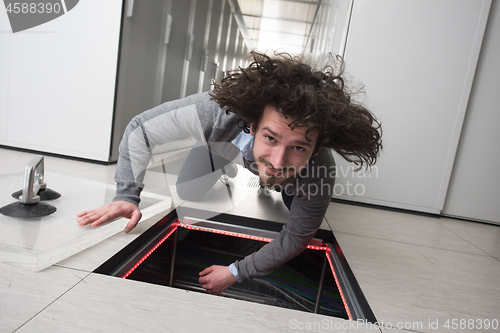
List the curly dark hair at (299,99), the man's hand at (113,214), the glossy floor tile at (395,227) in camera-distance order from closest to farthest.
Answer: the curly dark hair at (299,99)
the man's hand at (113,214)
the glossy floor tile at (395,227)

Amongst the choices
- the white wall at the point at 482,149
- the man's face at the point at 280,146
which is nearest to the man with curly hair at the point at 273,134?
the man's face at the point at 280,146

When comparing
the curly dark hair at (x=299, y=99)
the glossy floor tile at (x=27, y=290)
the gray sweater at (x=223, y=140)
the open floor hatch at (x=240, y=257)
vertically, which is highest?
the curly dark hair at (x=299, y=99)

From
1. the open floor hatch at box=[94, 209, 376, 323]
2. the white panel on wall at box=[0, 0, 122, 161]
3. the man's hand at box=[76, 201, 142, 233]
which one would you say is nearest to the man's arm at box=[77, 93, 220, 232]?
the man's hand at box=[76, 201, 142, 233]

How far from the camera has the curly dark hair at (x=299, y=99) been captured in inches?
31.9

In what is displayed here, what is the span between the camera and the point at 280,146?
0.85 meters

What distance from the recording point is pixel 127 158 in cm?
108

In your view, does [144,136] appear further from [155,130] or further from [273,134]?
[273,134]

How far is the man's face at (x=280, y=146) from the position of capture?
832mm

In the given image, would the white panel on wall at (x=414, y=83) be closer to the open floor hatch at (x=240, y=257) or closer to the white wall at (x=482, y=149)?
the white wall at (x=482, y=149)

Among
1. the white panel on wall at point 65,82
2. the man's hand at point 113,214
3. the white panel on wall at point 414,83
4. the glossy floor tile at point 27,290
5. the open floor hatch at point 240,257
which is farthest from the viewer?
the white panel on wall at point 65,82

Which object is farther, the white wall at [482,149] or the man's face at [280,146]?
the white wall at [482,149]

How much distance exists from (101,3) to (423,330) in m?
2.34

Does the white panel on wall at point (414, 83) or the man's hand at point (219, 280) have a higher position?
the white panel on wall at point (414, 83)

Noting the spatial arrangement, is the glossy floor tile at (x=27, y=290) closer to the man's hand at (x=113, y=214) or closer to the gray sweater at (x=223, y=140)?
the man's hand at (x=113, y=214)
